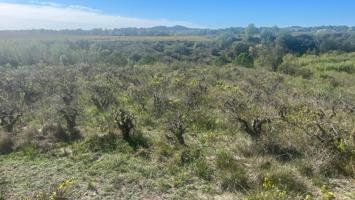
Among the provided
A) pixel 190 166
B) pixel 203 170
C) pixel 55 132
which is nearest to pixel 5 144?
pixel 55 132

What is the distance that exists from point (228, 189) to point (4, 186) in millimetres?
3689

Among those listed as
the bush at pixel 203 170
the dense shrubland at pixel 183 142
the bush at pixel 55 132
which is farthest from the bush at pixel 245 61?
the bush at pixel 203 170

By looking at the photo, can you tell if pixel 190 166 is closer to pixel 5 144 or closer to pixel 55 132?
pixel 55 132

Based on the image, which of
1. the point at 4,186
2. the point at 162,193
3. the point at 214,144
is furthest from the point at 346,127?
the point at 4,186

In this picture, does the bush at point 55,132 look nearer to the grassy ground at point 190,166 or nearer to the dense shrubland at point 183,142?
the dense shrubland at point 183,142

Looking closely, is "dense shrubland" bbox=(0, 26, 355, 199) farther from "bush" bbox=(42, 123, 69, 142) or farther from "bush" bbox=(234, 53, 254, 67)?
"bush" bbox=(234, 53, 254, 67)

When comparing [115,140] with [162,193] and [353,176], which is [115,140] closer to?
[162,193]

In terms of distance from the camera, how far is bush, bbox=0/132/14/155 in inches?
331

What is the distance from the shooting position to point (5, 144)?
8.54 metres

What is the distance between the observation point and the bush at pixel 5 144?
8414 millimetres

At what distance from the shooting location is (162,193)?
622cm

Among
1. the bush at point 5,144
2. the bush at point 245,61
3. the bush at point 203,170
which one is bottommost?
the bush at point 245,61

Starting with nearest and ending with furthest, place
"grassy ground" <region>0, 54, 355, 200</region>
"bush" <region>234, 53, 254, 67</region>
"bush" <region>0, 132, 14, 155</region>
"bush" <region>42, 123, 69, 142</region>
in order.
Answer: "grassy ground" <region>0, 54, 355, 200</region>
"bush" <region>0, 132, 14, 155</region>
"bush" <region>42, 123, 69, 142</region>
"bush" <region>234, 53, 254, 67</region>

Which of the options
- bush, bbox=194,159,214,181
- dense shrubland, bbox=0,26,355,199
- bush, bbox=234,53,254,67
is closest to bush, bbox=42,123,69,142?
dense shrubland, bbox=0,26,355,199
